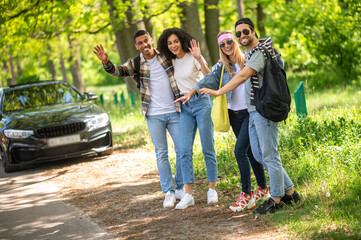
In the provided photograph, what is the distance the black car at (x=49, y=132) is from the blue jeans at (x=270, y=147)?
495cm

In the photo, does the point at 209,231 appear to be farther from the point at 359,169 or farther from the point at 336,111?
the point at 336,111

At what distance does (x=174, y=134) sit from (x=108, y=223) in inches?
52.7

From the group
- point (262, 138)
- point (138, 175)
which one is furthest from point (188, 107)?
point (138, 175)

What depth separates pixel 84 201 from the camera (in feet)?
21.6

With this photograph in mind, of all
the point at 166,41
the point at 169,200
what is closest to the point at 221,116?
the point at 166,41

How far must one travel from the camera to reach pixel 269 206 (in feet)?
15.9

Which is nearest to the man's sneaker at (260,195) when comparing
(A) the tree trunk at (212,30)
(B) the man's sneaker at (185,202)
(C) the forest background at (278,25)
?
(B) the man's sneaker at (185,202)

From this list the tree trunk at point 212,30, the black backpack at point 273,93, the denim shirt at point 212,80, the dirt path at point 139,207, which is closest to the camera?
the black backpack at point 273,93

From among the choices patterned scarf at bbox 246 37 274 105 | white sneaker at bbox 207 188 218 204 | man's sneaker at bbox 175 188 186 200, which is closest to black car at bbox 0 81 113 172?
man's sneaker at bbox 175 188 186 200

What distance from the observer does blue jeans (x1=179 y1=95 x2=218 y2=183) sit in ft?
18.1

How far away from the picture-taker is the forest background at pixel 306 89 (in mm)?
4723

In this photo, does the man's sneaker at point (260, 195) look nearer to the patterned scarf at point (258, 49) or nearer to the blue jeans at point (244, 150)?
the blue jeans at point (244, 150)

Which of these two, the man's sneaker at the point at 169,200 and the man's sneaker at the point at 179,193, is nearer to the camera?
the man's sneaker at the point at 169,200

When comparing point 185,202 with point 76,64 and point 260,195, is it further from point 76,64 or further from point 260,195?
point 76,64
